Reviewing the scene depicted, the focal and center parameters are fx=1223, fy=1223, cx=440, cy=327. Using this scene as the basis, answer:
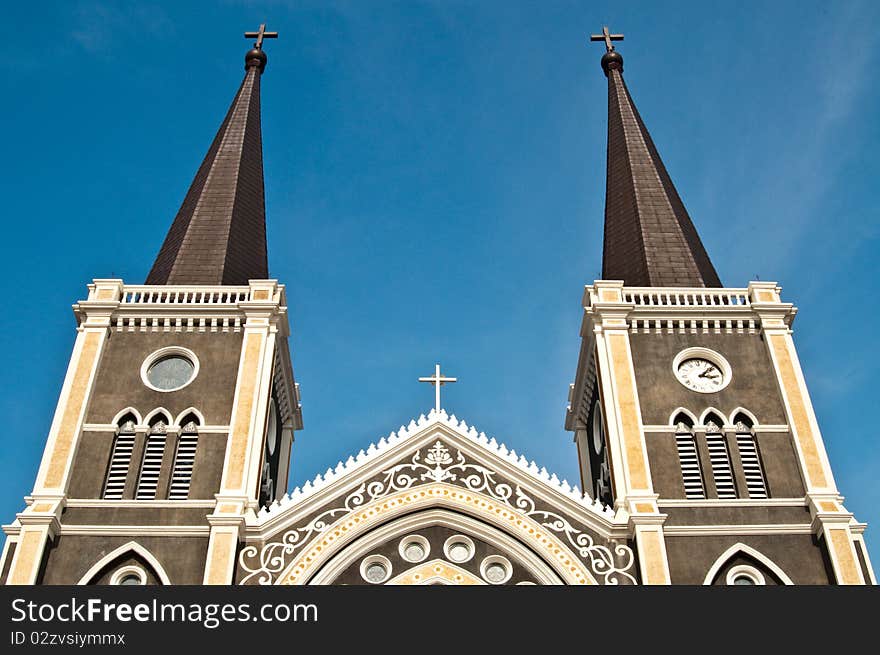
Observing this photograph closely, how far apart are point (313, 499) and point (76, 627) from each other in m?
7.60

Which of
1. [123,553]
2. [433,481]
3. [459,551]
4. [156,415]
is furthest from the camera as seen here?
[156,415]

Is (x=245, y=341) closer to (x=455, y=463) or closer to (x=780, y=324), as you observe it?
(x=455, y=463)

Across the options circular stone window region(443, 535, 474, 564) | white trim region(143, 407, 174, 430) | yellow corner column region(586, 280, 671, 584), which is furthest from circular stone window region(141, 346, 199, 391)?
yellow corner column region(586, 280, 671, 584)

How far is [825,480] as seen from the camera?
22531 millimetres

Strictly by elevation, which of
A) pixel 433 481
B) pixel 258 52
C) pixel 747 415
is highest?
pixel 258 52

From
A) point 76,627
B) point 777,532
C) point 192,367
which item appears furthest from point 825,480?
point 76,627

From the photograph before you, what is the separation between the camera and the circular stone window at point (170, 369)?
24203 millimetres

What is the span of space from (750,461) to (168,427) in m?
11.1

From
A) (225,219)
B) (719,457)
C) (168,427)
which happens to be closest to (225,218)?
(225,219)

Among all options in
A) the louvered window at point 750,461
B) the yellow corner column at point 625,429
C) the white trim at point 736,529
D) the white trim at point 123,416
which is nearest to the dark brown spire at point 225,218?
the white trim at point 123,416

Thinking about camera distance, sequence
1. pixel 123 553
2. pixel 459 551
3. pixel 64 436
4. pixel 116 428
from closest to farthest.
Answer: pixel 123 553
pixel 459 551
pixel 64 436
pixel 116 428

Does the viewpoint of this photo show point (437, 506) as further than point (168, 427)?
No

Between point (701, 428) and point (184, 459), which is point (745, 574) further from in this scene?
point (184, 459)

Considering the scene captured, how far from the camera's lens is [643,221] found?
28.5 m
